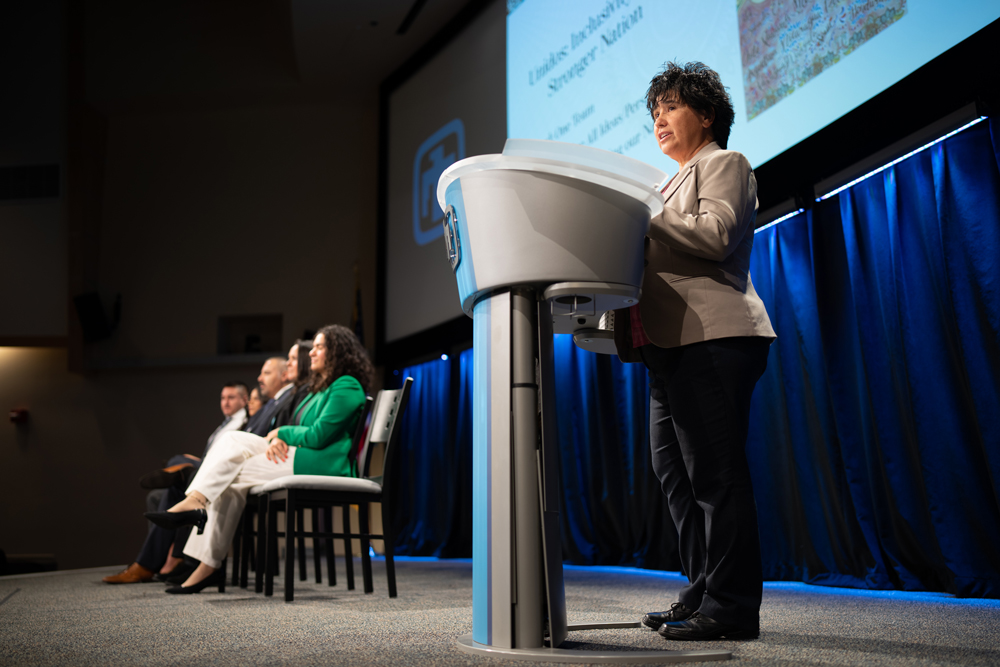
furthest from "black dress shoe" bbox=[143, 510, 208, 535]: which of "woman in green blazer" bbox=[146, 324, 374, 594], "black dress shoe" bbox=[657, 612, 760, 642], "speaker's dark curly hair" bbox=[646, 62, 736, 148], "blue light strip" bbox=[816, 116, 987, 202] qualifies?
"blue light strip" bbox=[816, 116, 987, 202]

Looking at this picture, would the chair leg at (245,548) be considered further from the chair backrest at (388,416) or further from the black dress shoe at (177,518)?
the chair backrest at (388,416)

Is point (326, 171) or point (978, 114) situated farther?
point (326, 171)

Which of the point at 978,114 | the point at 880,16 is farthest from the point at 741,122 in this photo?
the point at 978,114

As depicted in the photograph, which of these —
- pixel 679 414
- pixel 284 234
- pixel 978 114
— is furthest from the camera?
pixel 284 234

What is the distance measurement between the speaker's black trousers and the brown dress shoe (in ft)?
10.0

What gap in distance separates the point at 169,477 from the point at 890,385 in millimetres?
3072

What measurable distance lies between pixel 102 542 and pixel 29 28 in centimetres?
525

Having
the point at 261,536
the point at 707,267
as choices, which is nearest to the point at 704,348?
the point at 707,267

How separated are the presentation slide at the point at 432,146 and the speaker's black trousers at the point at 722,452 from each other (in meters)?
3.68

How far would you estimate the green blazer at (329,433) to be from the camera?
274 centimetres

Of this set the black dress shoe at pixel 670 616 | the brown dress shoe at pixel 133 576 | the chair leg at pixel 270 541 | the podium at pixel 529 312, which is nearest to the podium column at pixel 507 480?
the podium at pixel 529 312

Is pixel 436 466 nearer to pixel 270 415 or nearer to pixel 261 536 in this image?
pixel 270 415

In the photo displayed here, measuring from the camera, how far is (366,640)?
4.89ft

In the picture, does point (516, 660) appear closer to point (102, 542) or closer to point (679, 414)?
point (679, 414)
